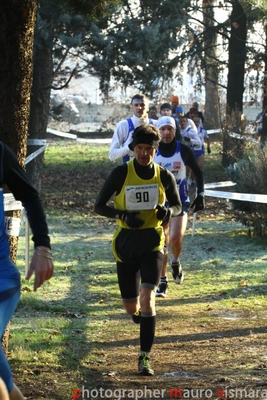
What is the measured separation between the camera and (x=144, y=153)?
24.8ft

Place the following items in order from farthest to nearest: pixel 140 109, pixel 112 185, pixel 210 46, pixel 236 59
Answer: pixel 210 46
pixel 236 59
pixel 140 109
pixel 112 185

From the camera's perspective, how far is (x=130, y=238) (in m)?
7.56

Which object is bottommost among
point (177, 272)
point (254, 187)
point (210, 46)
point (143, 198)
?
point (177, 272)

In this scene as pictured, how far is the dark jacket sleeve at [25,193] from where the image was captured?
470 centimetres

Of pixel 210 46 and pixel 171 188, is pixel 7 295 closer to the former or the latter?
pixel 171 188

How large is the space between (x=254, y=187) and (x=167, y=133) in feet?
15.6

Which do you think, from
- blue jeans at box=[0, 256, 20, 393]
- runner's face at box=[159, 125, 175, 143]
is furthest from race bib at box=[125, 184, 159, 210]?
blue jeans at box=[0, 256, 20, 393]

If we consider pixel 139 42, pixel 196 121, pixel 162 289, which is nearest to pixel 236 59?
pixel 139 42

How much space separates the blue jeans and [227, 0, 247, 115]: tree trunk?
23742 mm

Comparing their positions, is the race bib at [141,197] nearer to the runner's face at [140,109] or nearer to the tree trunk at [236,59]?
the runner's face at [140,109]

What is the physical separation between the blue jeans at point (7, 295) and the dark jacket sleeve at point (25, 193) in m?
0.22

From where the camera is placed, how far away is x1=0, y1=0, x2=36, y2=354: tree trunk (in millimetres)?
6516

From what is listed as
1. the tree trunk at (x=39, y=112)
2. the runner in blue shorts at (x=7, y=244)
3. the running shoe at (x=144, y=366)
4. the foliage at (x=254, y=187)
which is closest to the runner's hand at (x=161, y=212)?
the running shoe at (x=144, y=366)

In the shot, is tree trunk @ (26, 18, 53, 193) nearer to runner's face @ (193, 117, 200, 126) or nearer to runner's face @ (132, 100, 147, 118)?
runner's face @ (193, 117, 200, 126)
